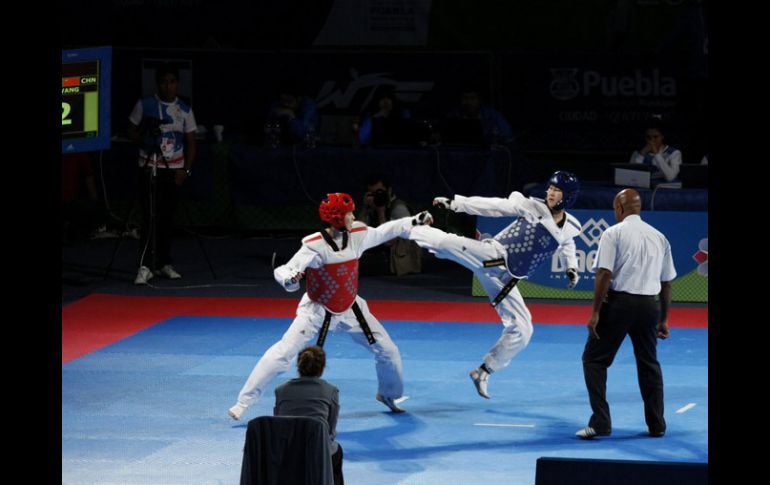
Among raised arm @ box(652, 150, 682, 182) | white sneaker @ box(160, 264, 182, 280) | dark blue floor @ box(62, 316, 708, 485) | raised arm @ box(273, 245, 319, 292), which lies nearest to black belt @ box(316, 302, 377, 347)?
raised arm @ box(273, 245, 319, 292)

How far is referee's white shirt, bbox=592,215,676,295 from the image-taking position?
9391 mm

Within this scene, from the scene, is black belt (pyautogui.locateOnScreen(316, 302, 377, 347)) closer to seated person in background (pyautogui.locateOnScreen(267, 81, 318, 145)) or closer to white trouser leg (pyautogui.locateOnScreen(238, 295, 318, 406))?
white trouser leg (pyautogui.locateOnScreen(238, 295, 318, 406))

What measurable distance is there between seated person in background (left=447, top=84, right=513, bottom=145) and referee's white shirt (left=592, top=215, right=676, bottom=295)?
895cm

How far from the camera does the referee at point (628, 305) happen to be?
9.40 metres

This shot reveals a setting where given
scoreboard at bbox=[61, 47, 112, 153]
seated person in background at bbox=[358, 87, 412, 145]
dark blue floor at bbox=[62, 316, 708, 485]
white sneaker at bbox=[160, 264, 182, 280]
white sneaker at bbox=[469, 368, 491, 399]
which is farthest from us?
seated person in background at bbox=[358, 87, 412, 145]

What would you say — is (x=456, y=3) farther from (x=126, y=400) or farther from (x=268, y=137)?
(x=126, y=400)

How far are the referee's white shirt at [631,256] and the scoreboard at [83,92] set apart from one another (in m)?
7.35

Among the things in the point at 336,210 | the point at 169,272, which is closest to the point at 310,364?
the point at 336,210

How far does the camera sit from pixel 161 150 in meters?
15.2

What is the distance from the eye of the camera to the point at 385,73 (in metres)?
20.8

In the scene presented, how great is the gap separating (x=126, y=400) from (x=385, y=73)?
11.0 metres

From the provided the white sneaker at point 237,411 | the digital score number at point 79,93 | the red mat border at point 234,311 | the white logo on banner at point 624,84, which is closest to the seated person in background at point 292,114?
the red mat border at point 234,311

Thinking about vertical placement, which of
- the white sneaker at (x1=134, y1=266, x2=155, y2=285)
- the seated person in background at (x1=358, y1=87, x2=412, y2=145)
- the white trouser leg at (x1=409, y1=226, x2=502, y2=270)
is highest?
the seated person in background at (x1=358, y1=87, x2=412, y2=145)

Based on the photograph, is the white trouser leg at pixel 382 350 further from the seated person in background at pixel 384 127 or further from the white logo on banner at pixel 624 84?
the white logo on banner at pixel 624 84
